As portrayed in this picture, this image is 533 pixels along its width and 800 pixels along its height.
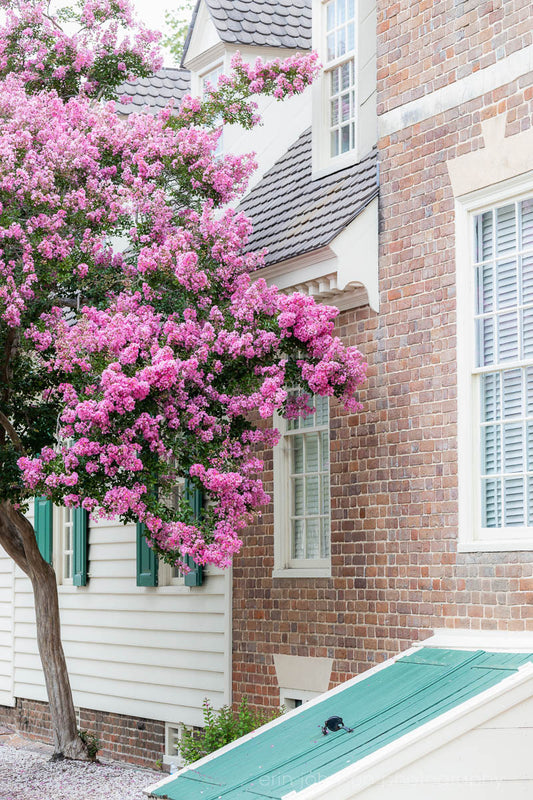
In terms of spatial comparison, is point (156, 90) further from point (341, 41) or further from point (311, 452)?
point (311, 452)

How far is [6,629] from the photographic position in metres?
18.3

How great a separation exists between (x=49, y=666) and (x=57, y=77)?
19.7ft

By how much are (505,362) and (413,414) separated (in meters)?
1.13

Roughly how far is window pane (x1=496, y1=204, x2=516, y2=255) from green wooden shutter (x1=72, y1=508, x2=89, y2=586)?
8297mm

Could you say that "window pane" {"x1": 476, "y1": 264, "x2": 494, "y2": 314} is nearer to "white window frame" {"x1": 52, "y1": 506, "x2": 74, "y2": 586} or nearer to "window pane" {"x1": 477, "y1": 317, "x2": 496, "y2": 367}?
"window pane" {"x1": 477, "y1": 317, "x2": 496, "y2": 367}

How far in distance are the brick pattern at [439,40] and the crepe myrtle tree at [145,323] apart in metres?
1.10

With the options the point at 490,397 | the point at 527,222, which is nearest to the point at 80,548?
the point at 490,397

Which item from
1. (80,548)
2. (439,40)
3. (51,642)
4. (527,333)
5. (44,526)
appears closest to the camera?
(527,333)

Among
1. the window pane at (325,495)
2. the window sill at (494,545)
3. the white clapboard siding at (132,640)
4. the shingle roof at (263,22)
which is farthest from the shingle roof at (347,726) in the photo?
the shingle roof at (263,22)

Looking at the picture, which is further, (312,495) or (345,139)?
(345,139)

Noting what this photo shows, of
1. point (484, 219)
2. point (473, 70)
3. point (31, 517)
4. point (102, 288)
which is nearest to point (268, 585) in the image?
point (102, 288)

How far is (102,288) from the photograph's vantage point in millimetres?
10688

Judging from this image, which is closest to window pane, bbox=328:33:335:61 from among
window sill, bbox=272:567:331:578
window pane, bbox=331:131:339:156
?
window pane, bbox=331:131:339:156

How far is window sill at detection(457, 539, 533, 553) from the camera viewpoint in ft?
27.8
